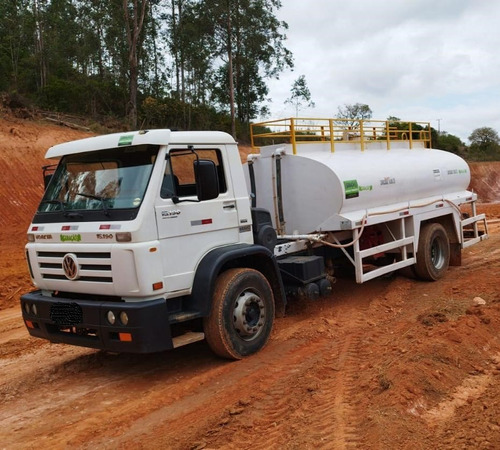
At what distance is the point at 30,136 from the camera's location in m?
21.8

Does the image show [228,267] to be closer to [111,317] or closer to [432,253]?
[111,317]

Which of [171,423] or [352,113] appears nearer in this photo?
[171,423]

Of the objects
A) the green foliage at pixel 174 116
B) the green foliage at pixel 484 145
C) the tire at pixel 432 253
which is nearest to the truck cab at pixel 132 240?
the tire at pixel 432 253

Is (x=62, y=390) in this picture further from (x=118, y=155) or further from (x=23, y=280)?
(x=23, y=280)

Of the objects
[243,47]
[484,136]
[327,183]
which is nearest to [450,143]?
[484,136]

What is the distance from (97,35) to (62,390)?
40.0 meters

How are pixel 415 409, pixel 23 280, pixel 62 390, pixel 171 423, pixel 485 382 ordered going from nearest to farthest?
pixel 415 409 → pixel 171 423 → pixel 485 382 → pixel 62 390 → pixel 23 280

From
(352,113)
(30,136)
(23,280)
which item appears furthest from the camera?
(352,113)

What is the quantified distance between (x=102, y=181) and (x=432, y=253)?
663 cm

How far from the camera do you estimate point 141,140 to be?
5.50 metres

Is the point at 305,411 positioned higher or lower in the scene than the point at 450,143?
lower

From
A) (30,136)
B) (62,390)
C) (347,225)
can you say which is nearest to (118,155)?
(62,390)

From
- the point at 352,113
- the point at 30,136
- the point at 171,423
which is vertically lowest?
the point at 171,423

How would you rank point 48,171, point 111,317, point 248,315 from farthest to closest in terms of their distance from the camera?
1. point 48,171
2. point 248,315
3. point 111,317
